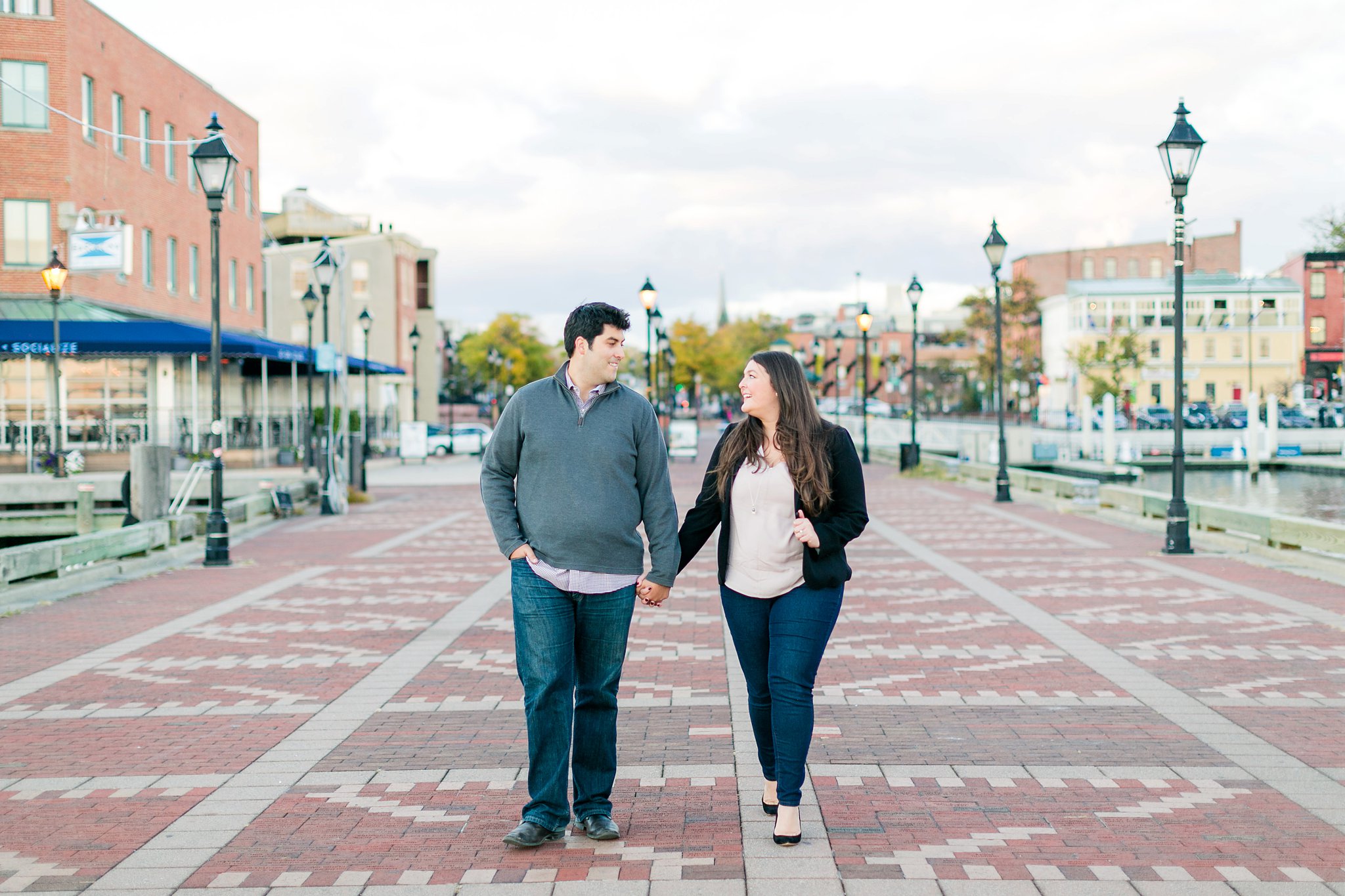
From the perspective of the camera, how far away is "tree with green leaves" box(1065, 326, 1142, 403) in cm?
7962

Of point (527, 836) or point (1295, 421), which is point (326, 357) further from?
point (1295, 421)

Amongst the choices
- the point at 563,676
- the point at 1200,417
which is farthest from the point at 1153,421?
the point at 563,676

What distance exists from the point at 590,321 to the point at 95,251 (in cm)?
2689

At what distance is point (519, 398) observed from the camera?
4805mm

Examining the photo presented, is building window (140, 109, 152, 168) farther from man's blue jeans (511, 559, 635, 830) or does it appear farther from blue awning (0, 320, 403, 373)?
man's blue jeans (511, 559, 635, 830)

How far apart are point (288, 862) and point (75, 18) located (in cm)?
3231

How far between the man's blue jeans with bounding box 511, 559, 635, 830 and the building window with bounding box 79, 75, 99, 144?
104 ft

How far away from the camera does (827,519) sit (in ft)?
15.9

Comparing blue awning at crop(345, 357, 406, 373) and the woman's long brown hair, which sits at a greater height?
blue awning at crop(345, 357, 406, 373)

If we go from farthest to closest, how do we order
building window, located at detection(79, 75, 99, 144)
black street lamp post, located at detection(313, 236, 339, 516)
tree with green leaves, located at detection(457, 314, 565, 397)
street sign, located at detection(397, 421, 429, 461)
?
tree with green leaves, located at detection(457, 314, 565, 397) < street sign, located at detection(397, 421, 429, 461) < building window, located at detection(79, 75, 99, 144) < black street lamp post, located at detection(313, 236, 339, 516)

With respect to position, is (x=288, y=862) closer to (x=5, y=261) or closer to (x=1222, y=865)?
(x=1222, y=865)

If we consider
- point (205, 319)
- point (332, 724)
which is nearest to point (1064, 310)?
point (205, 319)

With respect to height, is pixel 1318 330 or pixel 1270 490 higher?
pixel 1318 330

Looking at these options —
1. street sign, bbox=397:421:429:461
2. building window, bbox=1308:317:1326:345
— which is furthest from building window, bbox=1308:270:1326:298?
street sign, bbox=397:421:429:461
